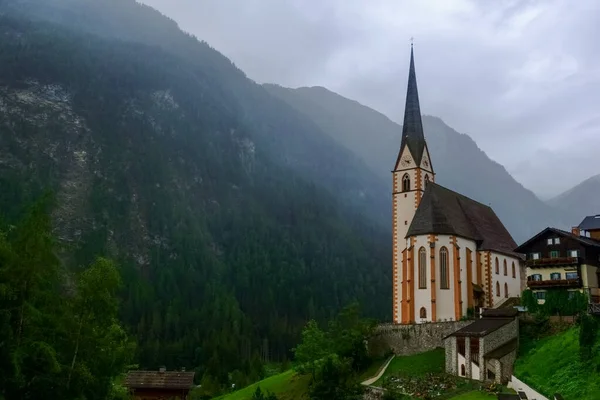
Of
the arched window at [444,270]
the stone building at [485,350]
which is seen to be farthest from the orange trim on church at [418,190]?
the stone building at [485,350]

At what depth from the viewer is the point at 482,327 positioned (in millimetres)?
55281

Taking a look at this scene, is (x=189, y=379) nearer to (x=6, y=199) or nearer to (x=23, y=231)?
(x=23, y=231)

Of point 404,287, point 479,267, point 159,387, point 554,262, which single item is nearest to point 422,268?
point 404,287

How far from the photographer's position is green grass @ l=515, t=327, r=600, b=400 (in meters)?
42.8

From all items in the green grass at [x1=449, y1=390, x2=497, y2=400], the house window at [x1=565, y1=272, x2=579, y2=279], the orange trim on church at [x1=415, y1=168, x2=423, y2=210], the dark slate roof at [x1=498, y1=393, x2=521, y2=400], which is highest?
the orange trim on church at [x1=415, y1=168, x2=423, y2=210]

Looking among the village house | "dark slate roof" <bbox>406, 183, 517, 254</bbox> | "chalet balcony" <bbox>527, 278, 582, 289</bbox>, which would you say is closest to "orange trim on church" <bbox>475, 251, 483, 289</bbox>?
"dark slate roof" <bbox>406, 183, 517, 254</bbox>

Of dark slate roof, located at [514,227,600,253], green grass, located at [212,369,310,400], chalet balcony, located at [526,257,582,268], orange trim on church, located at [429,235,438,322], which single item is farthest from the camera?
orange trim on church, located at [429,235,438,322]

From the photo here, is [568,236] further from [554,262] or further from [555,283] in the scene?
[555,283]

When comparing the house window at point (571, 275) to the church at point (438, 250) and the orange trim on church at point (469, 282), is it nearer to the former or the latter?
the church at point (438, 250)

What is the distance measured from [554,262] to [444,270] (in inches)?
492

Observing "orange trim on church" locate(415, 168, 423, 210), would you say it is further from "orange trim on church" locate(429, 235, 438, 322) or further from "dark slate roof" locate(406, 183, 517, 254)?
"orange trim on church" locate(429, 235, 438, 322)

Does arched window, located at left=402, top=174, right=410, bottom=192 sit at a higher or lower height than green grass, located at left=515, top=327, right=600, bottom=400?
higher

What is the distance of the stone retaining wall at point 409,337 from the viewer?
2405 inches

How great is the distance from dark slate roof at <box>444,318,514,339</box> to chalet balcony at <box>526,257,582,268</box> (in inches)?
355
